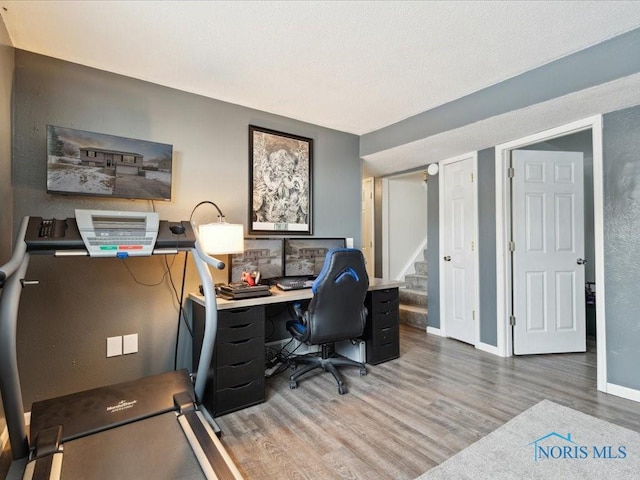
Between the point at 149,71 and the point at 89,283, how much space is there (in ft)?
5.11

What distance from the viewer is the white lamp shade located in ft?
7.58

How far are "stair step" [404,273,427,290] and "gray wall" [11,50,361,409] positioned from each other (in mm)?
3076

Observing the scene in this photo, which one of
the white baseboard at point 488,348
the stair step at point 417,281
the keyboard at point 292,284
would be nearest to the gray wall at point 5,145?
the keyboard at point 292,284

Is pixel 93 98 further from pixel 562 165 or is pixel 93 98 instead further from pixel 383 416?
pixel 562 165

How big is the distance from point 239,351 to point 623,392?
2.79 m

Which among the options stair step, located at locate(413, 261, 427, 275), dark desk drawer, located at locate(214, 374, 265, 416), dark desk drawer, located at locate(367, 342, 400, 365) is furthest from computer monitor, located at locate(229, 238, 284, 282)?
stair step, located at locate(413, 261, 427, 275)

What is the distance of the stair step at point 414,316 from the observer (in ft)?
13.6

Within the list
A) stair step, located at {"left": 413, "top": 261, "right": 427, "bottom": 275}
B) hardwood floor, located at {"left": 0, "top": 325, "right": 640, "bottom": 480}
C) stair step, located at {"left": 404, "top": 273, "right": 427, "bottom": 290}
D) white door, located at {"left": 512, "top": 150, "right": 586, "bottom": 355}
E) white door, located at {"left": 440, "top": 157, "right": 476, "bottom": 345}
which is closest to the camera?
hardwood floor, located at {"left": 0, "top": 325, "right": 640, "bottom": 480}

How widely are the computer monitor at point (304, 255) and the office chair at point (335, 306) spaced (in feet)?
1.76

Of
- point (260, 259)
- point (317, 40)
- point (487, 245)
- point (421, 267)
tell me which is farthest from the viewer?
point (421, 267)

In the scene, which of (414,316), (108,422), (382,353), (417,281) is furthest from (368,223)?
(108,422)

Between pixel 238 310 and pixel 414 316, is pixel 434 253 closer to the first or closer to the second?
pixel 414 316

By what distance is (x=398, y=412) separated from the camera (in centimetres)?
212

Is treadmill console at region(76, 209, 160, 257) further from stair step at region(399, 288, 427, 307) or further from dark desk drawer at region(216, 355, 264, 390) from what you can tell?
stair step at region(399, 288, 427, 307)
